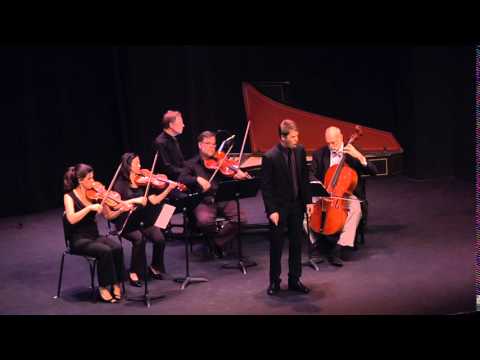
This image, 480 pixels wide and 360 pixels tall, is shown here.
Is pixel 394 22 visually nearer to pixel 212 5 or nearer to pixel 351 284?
pixel 212 5

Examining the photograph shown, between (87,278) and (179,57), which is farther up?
(179,57)

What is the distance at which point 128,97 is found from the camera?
917cm

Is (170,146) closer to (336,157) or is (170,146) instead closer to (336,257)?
(336,157)

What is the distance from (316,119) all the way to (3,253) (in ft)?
11.5

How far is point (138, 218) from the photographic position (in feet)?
18.6

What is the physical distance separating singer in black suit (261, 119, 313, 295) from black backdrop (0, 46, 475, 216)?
157 inches

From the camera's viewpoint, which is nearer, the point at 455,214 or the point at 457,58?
the point at 455,214

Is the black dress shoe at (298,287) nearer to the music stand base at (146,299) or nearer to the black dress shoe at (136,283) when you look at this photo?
the music stand base at (146,299)

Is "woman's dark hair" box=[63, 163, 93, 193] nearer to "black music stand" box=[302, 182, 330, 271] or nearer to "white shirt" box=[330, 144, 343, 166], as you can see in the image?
"black music stand" box=[302, 182, 330, 271]

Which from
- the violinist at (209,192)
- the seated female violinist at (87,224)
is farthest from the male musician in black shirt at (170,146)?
the seated female violinist at (87,224)

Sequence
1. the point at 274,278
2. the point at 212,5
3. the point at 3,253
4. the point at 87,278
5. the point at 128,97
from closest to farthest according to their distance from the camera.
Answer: the point at 212,5, the point at 274,278, the point at 87,278, the point at 3,253, the point at 128,97

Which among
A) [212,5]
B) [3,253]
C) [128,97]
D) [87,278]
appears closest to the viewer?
[212,5]

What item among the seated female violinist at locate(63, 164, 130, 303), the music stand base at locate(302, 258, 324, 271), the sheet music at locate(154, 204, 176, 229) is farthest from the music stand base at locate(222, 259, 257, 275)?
the seated female violinist at locate(63, 164, 130, 303)

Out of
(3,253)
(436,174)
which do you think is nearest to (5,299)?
(3,253)
